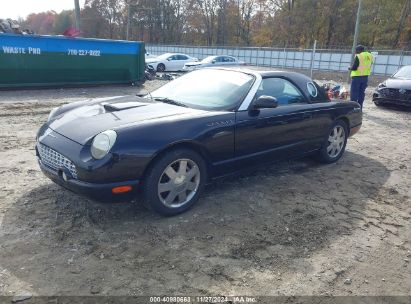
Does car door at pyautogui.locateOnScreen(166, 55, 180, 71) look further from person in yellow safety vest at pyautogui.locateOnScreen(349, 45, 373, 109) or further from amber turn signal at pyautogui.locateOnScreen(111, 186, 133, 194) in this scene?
amber turn signal at pyautogui.locateOnScreen(111, 186, 133, 194)

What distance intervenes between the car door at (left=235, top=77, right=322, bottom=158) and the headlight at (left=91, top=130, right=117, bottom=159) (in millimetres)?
1419

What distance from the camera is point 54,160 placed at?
3.43 metres

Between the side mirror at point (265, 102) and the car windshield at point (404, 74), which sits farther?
the car windshield at point (404, 74)

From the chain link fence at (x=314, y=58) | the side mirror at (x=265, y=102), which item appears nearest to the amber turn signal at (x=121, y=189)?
the side mirror at (x=265, y=102)

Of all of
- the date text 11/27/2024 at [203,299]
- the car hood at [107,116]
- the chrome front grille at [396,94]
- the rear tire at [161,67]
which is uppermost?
the car hood at [107,116]

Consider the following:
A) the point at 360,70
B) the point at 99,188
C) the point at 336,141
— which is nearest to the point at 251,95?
the point at 99,188

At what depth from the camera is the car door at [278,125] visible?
411 cm

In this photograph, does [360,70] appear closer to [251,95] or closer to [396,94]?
[396,94]

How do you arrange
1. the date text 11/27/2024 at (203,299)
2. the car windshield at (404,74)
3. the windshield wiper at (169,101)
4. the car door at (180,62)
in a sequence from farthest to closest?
the car door at (180,62) → the car windshield at (404,74) → the windshield wiper at (169,101) → the date text 11/27/2024 at (203,299)

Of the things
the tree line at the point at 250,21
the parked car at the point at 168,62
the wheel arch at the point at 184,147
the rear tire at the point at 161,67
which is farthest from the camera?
the tree line at the point at 250,21

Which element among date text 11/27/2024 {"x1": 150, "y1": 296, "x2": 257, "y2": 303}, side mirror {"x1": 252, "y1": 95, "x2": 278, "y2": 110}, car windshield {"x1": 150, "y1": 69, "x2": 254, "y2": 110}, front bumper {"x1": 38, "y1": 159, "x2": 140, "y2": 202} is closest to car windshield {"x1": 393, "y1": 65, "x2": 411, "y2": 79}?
car windshield {"x1": 150, "y1": 69, "x2": 254, "y2": 110}

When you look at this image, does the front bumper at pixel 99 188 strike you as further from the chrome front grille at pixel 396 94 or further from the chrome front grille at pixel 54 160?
the chrome front grille at pixel 396 94

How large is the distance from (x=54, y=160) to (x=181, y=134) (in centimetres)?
123

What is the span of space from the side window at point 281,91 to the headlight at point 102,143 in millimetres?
1888
